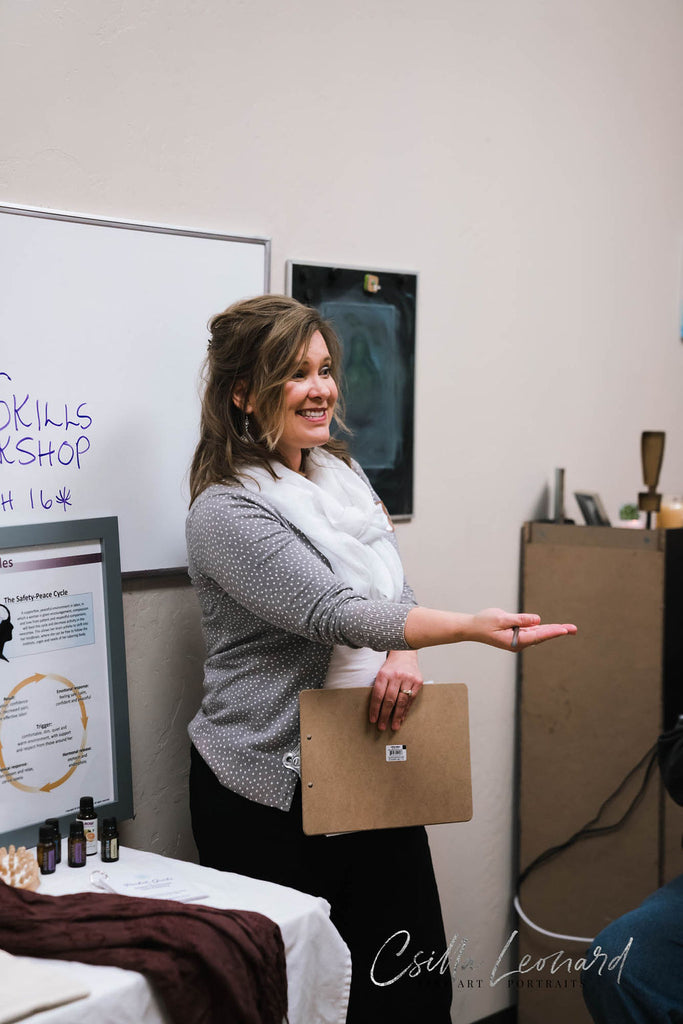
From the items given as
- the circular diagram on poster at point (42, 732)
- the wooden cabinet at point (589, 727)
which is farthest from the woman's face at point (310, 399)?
the wooden cabinet at point (589, 727)

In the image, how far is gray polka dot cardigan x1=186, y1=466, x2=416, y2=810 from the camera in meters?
1.44

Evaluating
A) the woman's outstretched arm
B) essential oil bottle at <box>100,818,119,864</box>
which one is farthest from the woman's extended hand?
essential oil bottle at <box>100,818,119,864</box>

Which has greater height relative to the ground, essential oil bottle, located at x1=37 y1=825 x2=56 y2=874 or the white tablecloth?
essential oil bottle, located at x1=37 y1=825 x2=56 y2=874

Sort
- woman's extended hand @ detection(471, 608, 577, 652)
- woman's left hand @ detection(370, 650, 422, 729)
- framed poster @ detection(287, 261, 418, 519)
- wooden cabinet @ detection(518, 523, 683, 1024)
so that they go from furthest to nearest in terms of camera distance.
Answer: wooden cabinet @ detection(518, 523, 683, 1024) < framed poster @ detection(287, 261, 418, 519) < woman's left hand @ detection(370, 650, 422, 729) < woman's extended hand @ detection(471, 608, 577, 652)

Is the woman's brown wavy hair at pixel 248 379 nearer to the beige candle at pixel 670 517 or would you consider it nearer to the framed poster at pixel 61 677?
the framed poster at pixel 61 677

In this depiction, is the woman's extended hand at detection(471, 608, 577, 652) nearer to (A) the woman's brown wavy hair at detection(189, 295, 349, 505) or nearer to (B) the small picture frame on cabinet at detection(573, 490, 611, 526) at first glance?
(A) the woman's brown wavy hair at detection(189, 295, 349, 505)

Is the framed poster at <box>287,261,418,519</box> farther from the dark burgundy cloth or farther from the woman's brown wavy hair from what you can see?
the dark burgundy cloth

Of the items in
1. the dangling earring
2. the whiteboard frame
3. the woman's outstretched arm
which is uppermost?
the whiteboard frame

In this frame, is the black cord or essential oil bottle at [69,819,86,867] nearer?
essential oil bottle at [69,819,86,867]

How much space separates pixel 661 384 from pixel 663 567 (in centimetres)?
84

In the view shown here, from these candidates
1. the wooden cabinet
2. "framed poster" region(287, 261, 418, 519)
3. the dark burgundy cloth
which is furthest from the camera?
the wooden cabinet

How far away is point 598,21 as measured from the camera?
2.55 m

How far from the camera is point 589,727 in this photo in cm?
230

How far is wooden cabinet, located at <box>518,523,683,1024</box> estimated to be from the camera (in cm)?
221
